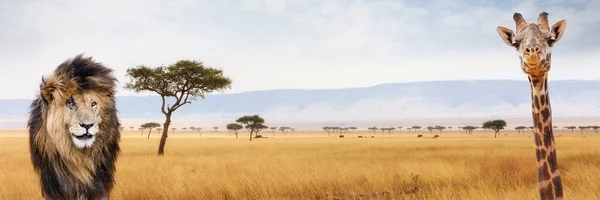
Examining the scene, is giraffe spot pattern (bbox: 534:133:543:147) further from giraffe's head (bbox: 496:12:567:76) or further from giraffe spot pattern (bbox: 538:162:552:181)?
giraffe's head (bbox: 496:12:567:76)

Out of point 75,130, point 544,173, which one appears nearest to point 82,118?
point 75,130

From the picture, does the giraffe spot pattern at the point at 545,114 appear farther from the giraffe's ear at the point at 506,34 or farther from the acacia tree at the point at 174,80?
the acacia tree at the point at 174,80

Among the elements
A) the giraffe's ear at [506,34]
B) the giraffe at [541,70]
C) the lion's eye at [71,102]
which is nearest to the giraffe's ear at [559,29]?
the giraffe at [541,70]

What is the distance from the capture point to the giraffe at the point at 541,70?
456 cm

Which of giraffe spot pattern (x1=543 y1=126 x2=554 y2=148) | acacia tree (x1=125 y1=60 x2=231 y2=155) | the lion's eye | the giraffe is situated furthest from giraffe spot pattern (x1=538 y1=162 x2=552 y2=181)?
acacia tree (x1=125 y1=60 x2=231 y2=155)

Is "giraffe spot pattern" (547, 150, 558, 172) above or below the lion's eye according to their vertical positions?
below

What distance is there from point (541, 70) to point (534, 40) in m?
0.34

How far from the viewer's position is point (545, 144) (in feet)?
17.6

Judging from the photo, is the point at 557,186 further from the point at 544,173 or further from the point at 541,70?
the point at 541,70

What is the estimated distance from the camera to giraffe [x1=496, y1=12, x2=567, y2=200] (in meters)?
4.56

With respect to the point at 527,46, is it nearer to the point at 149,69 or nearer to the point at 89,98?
the point at 89,98

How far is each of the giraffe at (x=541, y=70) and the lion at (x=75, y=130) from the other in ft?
13.7

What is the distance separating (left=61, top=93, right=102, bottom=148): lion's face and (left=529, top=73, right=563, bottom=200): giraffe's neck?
4.63 m

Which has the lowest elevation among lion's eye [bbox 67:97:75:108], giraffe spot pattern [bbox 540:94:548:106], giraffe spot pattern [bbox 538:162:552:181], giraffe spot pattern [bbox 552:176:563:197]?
giraffe spot pattern [bbox 552:176:563:197]
